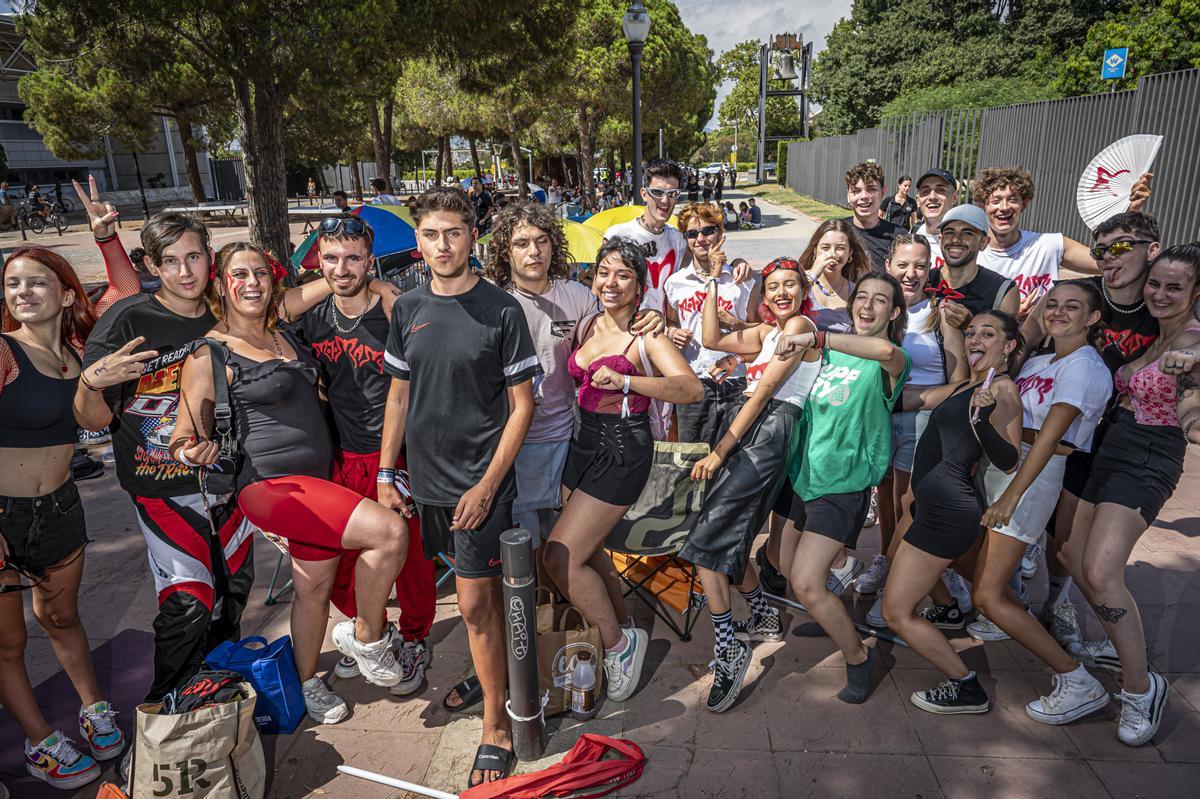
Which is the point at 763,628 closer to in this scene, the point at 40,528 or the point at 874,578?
the point at 874,578

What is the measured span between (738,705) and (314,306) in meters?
2.93

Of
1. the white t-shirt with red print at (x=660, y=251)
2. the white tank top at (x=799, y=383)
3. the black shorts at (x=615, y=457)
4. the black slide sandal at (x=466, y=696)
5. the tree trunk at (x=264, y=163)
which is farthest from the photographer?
the tree trunk at (x=264, y=163)

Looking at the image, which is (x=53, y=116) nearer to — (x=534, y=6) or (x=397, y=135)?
(x=397, y=135)

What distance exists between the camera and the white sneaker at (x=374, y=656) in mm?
3529

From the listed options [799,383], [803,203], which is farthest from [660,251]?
[803,203]

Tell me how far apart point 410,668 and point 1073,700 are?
10.2 feet

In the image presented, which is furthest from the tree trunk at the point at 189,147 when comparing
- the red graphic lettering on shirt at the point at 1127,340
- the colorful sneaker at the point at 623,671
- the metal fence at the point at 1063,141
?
the red graphic lettering on shirt at the point at 1127,340

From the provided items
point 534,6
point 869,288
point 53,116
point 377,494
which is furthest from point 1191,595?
point 53,116

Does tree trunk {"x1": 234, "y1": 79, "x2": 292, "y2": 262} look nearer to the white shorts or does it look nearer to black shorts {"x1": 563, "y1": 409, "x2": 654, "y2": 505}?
black shorts {"x1": 563, "y1": 409, "x2": 654, "y2": 505}

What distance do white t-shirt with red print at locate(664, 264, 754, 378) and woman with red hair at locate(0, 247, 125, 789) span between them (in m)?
3.24

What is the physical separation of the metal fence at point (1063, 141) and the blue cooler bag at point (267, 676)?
369 inches

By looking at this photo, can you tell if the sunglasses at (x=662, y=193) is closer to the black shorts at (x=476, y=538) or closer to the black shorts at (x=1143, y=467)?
the black shorts at (x=476, y=538)

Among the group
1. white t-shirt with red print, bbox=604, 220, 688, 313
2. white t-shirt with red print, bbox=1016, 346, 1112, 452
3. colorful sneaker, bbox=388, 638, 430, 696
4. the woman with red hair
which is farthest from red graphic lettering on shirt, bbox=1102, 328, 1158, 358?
the woman with red hair

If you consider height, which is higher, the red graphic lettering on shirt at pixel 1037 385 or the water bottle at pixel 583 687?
the red graphic lettering on shirt at pixel 1037 385
